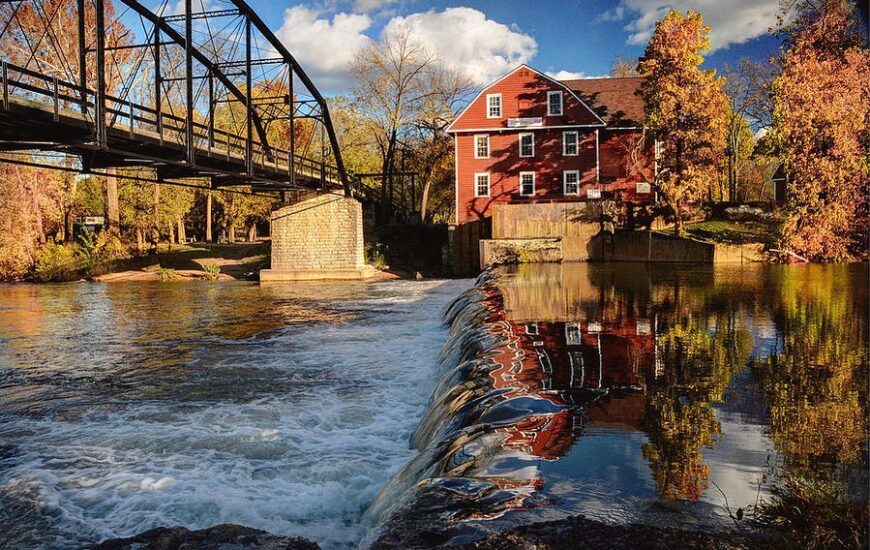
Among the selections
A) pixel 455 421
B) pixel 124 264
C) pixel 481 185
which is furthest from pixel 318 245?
pixel 455 421

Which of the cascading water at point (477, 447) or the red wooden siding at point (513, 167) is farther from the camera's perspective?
the red wooden siding at point (513, 167)

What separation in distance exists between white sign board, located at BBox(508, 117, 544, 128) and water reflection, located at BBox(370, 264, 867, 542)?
2733 cm

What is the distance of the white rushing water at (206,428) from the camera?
5.50m

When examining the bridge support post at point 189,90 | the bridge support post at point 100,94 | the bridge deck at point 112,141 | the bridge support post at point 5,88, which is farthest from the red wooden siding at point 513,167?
the bridge support post at point 5,88

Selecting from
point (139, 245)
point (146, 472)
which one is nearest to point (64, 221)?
point (139, 245)

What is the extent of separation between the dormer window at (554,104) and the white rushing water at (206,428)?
24.7 metres

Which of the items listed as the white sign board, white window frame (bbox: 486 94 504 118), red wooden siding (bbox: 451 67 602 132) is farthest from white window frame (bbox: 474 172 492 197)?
white window frame (bbox: 486 94 504 118)

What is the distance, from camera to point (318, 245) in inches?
1451

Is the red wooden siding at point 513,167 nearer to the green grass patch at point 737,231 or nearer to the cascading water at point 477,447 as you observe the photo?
the green grass patch at point 737,231

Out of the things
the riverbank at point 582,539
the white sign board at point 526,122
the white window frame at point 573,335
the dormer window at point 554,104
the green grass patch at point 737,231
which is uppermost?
the dormer window at point 554,104

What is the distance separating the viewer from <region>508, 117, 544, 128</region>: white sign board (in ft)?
123

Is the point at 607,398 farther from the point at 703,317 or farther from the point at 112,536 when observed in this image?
the point at 703,317

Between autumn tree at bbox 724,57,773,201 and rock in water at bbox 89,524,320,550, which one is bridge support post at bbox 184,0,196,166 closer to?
rock in water at bbox 89,524,320,550

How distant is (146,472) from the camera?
6.41 metres
